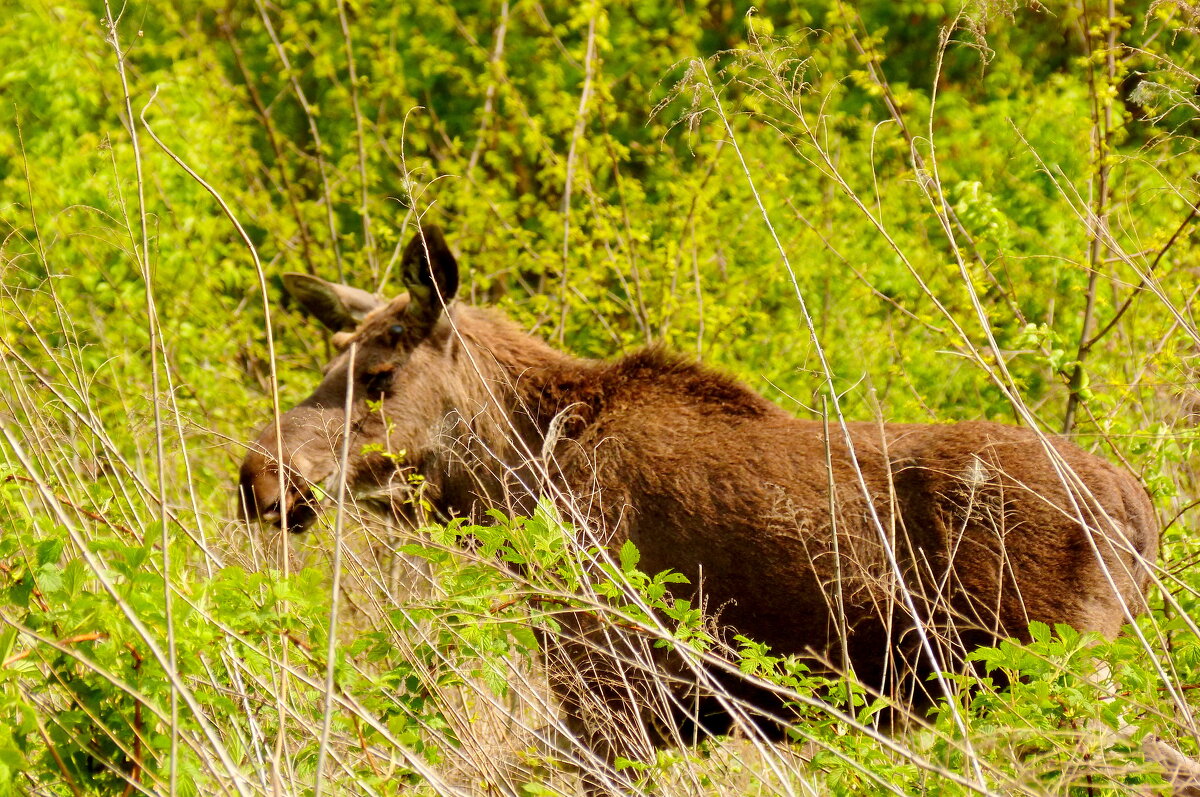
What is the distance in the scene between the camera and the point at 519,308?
29.4ft

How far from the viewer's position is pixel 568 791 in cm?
305

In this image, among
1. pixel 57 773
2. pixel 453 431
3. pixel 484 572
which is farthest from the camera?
pixel 453 431

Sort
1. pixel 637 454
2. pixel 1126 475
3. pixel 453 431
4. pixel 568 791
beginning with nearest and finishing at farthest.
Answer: pixel 568 791 → pixel 1126 475 → pixel 637 454 → pixel 453 431

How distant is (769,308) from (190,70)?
197 inches

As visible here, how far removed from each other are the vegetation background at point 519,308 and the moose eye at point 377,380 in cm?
69

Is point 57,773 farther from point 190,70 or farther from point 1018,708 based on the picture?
point 190,70

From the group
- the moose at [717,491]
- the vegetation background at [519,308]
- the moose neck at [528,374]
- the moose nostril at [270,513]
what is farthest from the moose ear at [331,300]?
the moose nostril at [270,513]

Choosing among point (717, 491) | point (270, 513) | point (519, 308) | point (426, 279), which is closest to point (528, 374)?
point (426, 279)

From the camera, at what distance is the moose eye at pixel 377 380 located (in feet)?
17.2

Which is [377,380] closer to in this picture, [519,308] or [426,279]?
[426,279]

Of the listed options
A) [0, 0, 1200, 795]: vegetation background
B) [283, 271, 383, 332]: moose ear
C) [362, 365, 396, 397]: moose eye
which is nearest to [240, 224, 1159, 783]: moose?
[362, 365, 396, 397]: moose eye

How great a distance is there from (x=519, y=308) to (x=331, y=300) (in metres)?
2.93

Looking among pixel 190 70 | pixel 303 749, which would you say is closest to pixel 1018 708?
pixel 303 749

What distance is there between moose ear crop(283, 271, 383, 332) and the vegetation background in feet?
1.09
